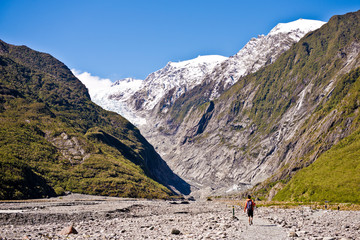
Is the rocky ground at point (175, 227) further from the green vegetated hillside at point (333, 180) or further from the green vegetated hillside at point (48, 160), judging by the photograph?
the green vegetated hillside at point (333, 180)

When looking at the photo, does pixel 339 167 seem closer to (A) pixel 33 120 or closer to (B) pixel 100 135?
(B) pixel 100 135

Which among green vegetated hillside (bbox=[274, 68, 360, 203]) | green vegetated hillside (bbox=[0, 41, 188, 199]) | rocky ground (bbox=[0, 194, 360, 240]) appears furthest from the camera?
green vegetated hillside (bbox=[274, 68, 360, 203])

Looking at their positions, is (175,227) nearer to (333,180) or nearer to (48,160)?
(333,180)

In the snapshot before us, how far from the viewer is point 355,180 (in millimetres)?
110938

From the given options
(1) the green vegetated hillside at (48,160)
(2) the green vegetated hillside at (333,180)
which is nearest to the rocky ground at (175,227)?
(1) the green vegetated hillside at (48,160)

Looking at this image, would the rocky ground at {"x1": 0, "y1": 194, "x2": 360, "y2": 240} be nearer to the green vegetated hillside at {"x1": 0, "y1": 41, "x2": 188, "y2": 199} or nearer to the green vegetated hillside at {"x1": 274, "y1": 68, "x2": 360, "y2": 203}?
the green vegetated hillside at {"x1": 0, "y1": 41, "x2": 188, "y2": 199}

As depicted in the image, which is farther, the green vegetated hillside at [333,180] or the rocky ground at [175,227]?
the green vegetated hillside at [333,180]

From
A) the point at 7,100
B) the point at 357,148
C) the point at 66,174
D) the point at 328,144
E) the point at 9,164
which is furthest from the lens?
the point at 328,144

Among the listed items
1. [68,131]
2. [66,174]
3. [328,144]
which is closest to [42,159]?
[66,174]

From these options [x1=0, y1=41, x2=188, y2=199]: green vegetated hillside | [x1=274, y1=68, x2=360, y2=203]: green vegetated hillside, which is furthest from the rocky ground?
[x1=274, y1=68, x2=360, y2=203]: green vegetated hillside

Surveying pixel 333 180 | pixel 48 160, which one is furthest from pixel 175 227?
pixel 48 160

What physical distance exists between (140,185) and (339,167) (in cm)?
9097

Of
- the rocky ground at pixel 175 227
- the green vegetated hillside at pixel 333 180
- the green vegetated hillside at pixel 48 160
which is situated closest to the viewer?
the rocky ground at pixel 175 227

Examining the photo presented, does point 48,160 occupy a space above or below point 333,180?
below
